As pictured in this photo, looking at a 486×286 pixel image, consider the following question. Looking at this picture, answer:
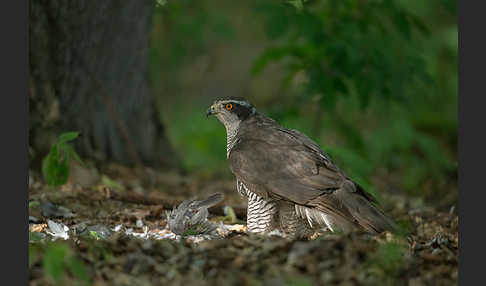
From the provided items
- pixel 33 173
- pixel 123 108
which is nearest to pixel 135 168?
pixel 123 108

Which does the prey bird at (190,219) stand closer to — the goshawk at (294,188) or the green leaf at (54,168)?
the goshawk at (294,188)

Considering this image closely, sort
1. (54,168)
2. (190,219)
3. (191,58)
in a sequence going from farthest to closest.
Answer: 1. (191,58)
2. (54,168)
3. (190,219)

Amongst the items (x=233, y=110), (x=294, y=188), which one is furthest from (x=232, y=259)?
(x=233, y=110)

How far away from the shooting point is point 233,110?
479 centimetres

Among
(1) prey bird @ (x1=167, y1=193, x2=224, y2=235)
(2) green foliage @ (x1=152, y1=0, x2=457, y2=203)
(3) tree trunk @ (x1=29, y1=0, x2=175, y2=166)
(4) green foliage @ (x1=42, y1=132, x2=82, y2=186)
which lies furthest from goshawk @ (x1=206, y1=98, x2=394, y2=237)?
(3) tree trunk @ (x1=29, y1=0, x2=175, y2=166)

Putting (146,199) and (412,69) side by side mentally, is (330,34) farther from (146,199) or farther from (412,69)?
(146,199)

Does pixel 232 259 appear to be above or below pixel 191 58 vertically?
below

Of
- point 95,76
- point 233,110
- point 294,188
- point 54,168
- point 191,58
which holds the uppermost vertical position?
point 191,58

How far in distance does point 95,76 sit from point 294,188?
3275 millimetres

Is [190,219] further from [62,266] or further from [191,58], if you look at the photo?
[191,58]

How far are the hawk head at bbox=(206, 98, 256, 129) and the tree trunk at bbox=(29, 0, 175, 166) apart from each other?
56.1 inches

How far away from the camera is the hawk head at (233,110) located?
4777mm

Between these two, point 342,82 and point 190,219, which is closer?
point 190,219

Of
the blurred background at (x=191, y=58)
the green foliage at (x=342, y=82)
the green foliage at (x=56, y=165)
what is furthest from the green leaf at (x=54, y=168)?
the green foliage at (x=342, y=82)
